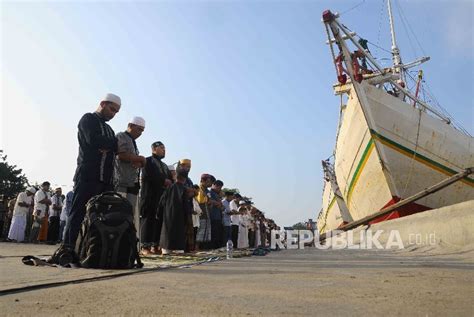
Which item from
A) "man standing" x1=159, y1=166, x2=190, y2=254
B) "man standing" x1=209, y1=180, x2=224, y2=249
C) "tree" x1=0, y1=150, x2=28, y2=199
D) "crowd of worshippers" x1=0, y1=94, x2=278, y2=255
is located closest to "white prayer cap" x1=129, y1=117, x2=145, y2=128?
"crowd of worshippers" x1=0, y1=94, x2=278, y2=255

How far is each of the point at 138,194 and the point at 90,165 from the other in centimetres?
98

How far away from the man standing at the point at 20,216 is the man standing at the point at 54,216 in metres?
0.67

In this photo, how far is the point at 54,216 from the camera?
11.2m

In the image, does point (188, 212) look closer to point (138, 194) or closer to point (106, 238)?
point (138, 194)

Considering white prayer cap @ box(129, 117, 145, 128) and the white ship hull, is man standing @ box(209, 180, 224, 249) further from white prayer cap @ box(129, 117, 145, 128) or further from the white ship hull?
the white ship hull

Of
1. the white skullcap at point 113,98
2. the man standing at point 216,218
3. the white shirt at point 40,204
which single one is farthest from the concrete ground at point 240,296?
the white shirt at point 40,204

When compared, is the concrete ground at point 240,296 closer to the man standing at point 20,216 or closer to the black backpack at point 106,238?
the black backpack at point 106,238

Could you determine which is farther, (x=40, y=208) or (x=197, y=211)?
(x=40, y=208)

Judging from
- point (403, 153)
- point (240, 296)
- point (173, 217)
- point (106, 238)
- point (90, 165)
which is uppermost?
point (403, 153)

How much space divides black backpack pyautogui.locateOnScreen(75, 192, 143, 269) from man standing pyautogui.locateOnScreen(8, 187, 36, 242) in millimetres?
8761

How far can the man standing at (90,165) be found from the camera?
3.78 m

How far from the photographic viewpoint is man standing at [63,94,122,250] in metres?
3.78

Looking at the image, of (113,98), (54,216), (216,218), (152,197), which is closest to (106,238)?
(113,98)

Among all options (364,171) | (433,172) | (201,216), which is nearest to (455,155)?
(433,172)
